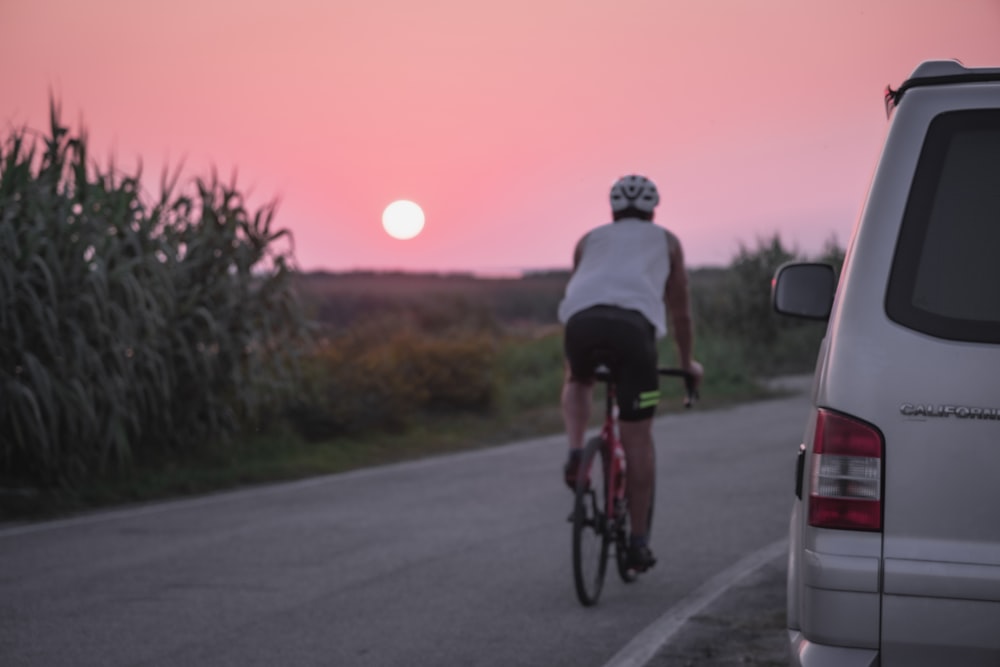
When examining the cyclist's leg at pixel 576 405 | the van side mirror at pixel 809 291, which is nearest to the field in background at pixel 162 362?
the cyclist's leg at pixel 576 405

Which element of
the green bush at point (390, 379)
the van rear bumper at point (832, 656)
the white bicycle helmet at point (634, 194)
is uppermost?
the white bicycle helmet at point (634, 194)

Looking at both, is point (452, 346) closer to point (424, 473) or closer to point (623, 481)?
point (424, 473)

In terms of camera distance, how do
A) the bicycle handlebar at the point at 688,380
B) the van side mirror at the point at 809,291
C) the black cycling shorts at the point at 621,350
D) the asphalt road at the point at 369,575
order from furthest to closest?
the bicycle handlebar at the point at 688,380 < the black cycling shorts at the point at 621,350 < the asphalt road at the point at 369,575 < the van side mirror at the point at 809,291

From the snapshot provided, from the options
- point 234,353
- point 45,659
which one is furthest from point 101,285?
point 45,659

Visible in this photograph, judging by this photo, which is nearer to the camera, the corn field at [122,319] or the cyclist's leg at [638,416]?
the cyclist's leg at [638,416]

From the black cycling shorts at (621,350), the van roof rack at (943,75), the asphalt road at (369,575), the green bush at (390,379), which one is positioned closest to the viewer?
the van roof rack at (943,75)

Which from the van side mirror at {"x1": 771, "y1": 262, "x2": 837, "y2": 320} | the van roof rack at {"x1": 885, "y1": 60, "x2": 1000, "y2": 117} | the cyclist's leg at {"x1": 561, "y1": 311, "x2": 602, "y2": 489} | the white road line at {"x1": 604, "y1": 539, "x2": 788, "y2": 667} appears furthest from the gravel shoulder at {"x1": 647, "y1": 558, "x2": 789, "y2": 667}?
the van roof rack at {"x1": 885, "y1": 60, "x2": 1000, "y2": 117}

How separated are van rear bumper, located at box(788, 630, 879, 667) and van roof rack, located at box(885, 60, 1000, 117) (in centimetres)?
131

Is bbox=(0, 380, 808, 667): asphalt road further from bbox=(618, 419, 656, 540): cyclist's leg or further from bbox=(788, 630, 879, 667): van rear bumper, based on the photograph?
bbox=(788, 630, 879, 667): van rear bumper

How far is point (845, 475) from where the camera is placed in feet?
10.7

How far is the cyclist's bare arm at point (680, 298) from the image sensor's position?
6562 millimetres

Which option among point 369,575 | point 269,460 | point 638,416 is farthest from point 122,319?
point 638,416

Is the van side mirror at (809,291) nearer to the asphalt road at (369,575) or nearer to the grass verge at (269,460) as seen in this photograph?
the asphalt road at (369,575)

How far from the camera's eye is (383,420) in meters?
16.0
